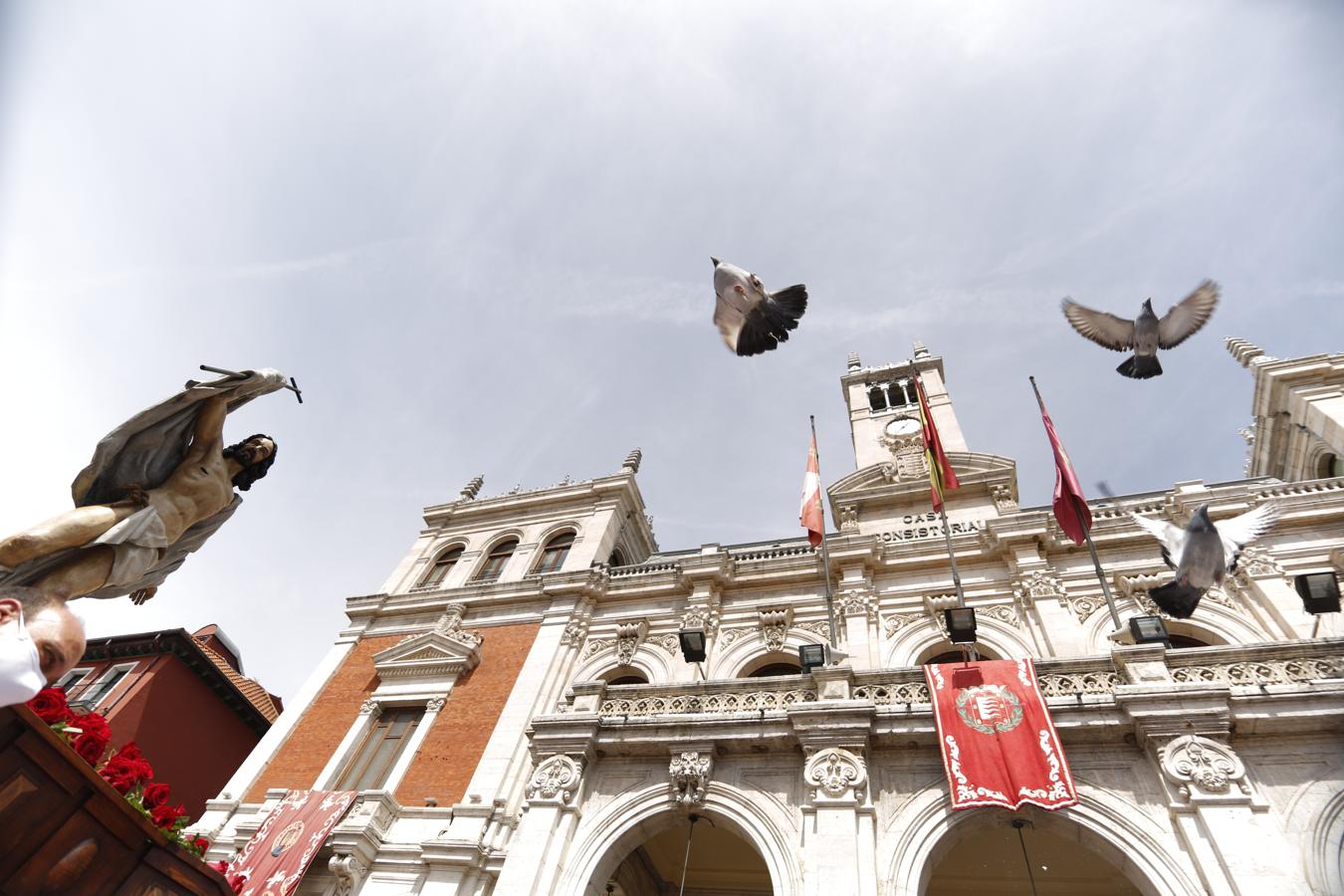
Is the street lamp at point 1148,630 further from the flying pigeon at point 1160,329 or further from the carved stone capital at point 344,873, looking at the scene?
the carved stone capital at point 344,873

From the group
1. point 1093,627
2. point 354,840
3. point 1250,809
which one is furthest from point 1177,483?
point 354,840

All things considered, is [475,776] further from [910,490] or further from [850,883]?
[910,490]

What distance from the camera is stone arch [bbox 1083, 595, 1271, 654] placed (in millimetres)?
12914

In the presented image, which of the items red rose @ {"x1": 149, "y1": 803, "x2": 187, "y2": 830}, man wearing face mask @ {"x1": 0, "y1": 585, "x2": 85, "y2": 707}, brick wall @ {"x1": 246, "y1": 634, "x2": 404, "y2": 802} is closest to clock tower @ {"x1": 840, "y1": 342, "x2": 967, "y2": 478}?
brick wall @ {"x1": 246, "y1": 634, "x2": 404, "y2": 802}

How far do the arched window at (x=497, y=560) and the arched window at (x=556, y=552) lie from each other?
1.21 meters

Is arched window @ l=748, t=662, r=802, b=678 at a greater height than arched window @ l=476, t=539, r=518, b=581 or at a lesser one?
lesser

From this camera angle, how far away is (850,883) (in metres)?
8.91

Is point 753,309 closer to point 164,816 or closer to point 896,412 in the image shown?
point 164,816

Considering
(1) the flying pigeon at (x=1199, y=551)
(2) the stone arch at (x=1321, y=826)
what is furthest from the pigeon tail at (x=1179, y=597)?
(2) the stone arch at (x=1321, y=826)

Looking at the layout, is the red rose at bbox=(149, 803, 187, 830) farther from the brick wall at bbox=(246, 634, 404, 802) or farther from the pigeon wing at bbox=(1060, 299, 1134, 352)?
the pigeon wing at bbox=(1060, 299, 1134, 352)

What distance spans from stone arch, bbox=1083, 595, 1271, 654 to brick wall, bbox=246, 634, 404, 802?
17.5 metres

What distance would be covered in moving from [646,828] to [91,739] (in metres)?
7.66

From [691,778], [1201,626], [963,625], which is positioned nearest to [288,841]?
[691,778]

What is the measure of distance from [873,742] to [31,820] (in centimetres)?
981
